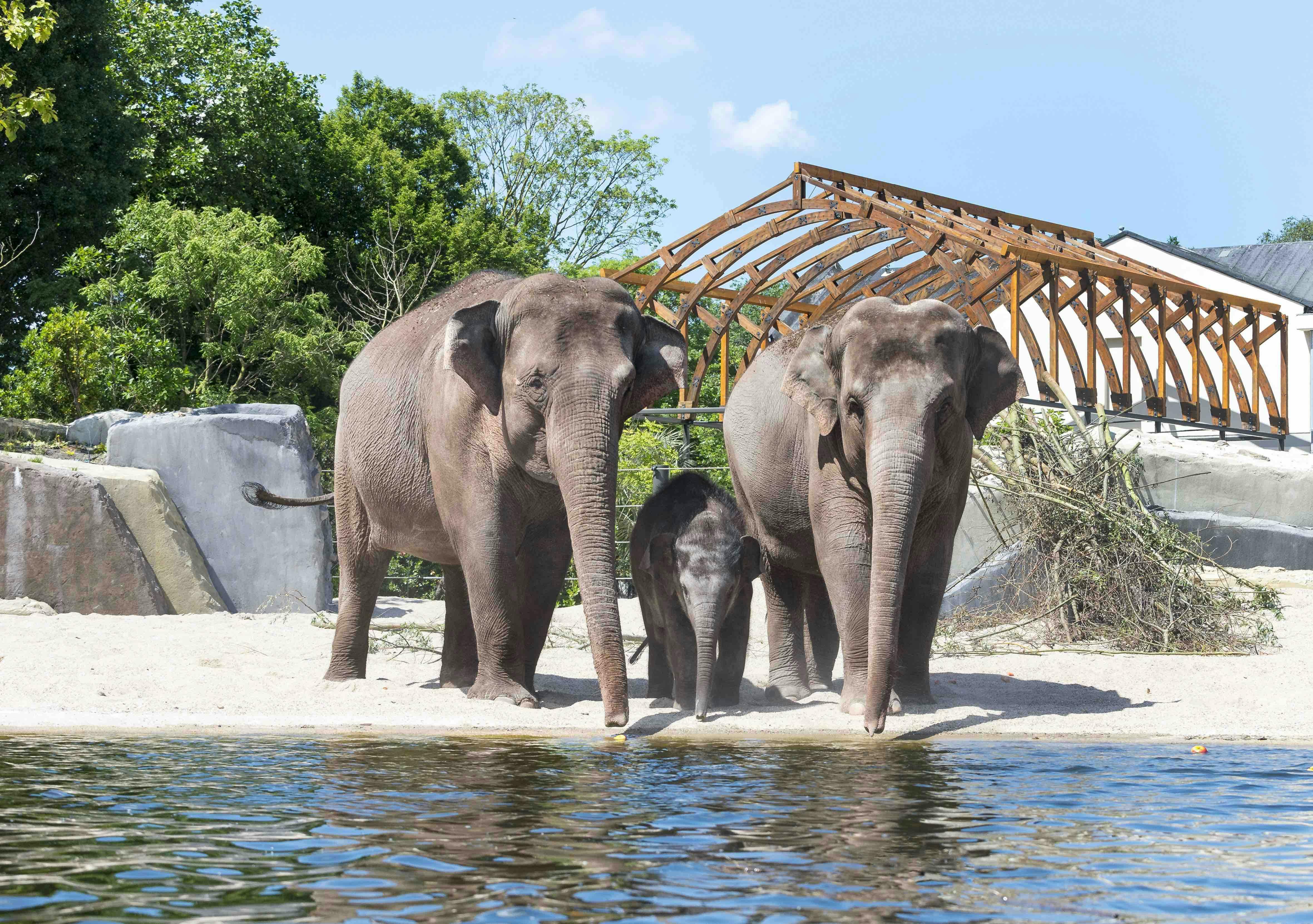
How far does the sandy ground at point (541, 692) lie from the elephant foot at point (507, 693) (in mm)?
94

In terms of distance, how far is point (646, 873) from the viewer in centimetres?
412

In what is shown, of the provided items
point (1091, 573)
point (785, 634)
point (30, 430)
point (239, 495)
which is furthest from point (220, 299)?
point (785, 634)

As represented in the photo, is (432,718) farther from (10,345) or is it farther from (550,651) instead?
(10,345)

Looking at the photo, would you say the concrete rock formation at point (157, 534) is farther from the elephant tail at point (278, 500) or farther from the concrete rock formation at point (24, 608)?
the elephant tail at point (278, 500)

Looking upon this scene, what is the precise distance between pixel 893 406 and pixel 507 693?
2619mm

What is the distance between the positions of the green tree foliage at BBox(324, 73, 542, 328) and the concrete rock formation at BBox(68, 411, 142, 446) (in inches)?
597

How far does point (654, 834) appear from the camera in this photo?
4.68 meters

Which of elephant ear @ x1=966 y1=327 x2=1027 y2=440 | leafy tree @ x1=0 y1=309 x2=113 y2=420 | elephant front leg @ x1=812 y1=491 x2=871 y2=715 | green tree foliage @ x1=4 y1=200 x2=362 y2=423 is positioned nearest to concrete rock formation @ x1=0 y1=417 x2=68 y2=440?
leafy tree @ x1=0 y1=309 x2=113 y2=420

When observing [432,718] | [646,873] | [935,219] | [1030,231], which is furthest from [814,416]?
[1030,231]

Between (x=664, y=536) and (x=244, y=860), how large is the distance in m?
4.02

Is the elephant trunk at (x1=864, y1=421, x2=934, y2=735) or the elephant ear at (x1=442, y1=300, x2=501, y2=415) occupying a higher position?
the elephant ear at (x1=442, y1=300, x2=501, y2=415)

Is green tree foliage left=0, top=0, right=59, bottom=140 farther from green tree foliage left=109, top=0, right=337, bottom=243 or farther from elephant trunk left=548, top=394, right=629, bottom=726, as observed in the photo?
green tree foliage left=109, top=0, right=337, bottom=243

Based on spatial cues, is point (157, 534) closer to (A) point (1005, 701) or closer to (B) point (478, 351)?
(B) point (478, 351)

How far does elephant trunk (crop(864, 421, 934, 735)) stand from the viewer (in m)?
6.90
